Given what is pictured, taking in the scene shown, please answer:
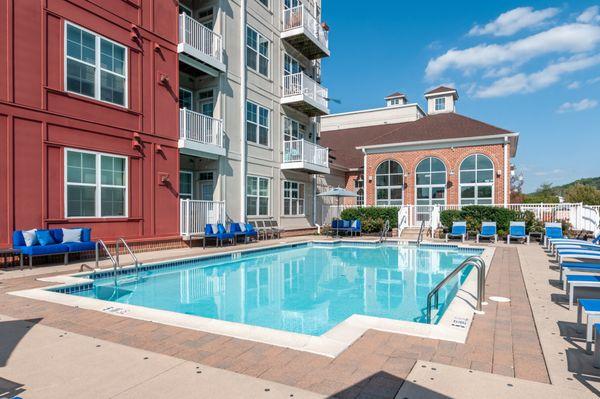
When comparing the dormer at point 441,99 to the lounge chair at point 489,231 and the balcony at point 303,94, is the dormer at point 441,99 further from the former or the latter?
the lounge chair at point 489,231

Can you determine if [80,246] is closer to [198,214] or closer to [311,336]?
[198,214]

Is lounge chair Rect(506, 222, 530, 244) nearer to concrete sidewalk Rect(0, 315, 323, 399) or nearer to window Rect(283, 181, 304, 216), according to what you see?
window Rect(283, 181, 304, 216)

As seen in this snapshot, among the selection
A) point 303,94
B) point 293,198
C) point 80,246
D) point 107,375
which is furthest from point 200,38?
point 107,375

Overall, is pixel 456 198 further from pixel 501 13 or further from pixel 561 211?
pixel 501 13

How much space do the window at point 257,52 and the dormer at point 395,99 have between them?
65.9 ft

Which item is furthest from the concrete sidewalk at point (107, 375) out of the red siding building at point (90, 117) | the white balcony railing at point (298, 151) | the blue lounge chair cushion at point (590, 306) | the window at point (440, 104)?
the window at point (440, 104)

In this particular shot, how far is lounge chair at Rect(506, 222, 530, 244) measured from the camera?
16500 mm

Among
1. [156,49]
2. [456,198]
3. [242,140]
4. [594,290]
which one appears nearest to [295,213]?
[242,140]

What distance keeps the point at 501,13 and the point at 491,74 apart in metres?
6.89

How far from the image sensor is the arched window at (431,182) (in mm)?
23281

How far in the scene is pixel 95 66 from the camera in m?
10.9

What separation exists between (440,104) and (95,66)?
24.3m

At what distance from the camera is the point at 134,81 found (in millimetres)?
12016

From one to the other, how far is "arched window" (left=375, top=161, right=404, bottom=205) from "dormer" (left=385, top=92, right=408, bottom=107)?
1327 centimetres
